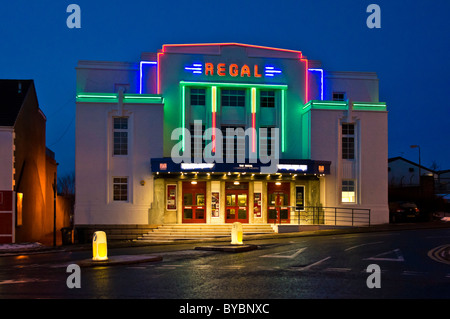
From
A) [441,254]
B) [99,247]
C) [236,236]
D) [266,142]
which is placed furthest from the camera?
[266,142]

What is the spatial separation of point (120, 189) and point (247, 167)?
762 cm

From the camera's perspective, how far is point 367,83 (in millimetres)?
35906

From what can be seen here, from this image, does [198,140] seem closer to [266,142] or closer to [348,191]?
[266,142]

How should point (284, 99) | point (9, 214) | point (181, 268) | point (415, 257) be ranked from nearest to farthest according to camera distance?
1. point (181, 268)
2. point (415, 257)
3. point (9, 214)
4. point (284, 99)

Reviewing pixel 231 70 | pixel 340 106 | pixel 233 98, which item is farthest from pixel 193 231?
pixel 340 106

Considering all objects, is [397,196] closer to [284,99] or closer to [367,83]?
[367,83]

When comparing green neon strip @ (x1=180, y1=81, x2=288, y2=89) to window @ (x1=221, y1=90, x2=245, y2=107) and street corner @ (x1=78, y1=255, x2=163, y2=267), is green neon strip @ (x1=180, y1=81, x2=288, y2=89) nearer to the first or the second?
window @ (x1=221, y1=90, x2=245, y2=107)

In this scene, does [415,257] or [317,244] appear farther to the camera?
[317,244]

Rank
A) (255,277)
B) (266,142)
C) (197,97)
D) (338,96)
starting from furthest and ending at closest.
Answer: (338,96)
(266,142)
(197,97)
(255,277)

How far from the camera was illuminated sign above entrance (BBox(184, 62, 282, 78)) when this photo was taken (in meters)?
33.4

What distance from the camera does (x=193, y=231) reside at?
29.8 metres

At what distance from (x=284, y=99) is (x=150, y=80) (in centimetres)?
849

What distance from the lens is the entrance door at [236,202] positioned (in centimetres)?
3309
